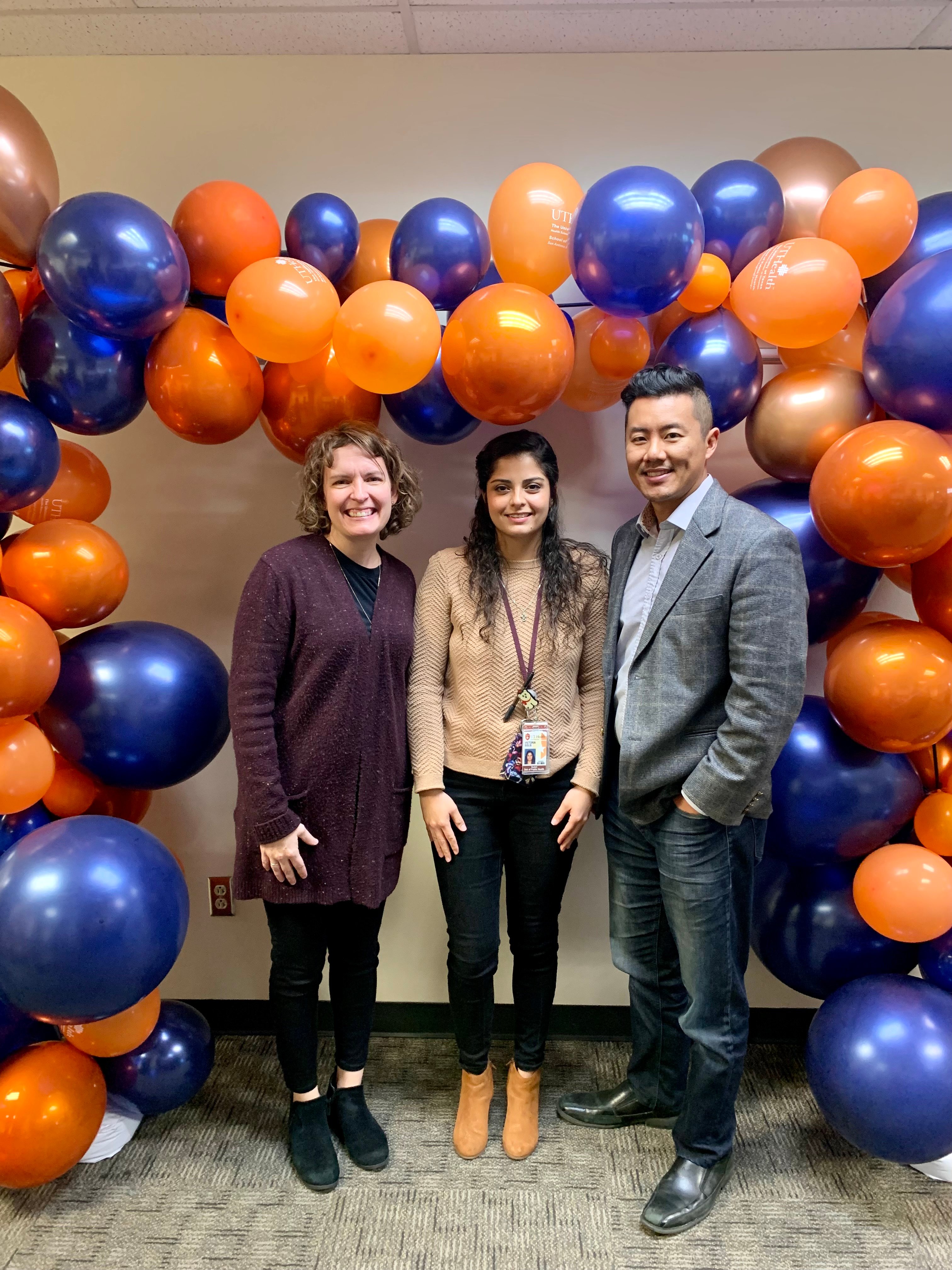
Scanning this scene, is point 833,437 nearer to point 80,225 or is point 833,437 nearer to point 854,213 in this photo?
point 854,213

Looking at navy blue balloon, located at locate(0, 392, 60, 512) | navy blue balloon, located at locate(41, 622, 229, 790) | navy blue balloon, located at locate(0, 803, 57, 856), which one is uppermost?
navy blue balloon, located at locate(0, 392, 60, 512)

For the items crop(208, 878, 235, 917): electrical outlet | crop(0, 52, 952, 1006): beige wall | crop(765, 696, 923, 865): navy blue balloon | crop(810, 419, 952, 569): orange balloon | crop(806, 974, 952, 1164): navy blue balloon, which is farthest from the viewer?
crop(208, 878, 235, 917): electrical outlet

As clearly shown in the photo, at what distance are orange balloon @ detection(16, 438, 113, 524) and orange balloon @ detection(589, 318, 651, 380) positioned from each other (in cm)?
112

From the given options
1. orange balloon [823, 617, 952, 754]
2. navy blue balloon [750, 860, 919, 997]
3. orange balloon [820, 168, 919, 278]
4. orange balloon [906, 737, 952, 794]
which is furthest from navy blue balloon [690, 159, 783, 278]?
navy blue balloon [750, 860, 919, 997]

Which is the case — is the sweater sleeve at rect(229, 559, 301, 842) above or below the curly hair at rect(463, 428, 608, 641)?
below

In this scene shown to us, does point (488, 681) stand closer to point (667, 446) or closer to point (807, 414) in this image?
point (667, 446)

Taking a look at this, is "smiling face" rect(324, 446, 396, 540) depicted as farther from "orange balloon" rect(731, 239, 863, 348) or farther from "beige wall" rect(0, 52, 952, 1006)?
"orange balloon" rect(731, 239, 863, 348)

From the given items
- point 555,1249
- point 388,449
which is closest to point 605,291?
point 388,449

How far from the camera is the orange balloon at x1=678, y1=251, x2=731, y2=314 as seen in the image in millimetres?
1438

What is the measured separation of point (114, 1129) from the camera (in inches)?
65.9

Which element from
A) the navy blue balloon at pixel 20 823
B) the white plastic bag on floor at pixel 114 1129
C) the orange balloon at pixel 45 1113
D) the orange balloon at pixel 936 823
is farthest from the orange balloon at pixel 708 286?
the white plastic bag on floor at pixel 114 1129

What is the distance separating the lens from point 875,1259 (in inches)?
56.1

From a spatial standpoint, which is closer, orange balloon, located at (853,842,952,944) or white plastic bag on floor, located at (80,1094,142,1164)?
orange balloon, located at (853,842,952,944)

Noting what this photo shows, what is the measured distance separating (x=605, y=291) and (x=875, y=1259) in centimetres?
195
